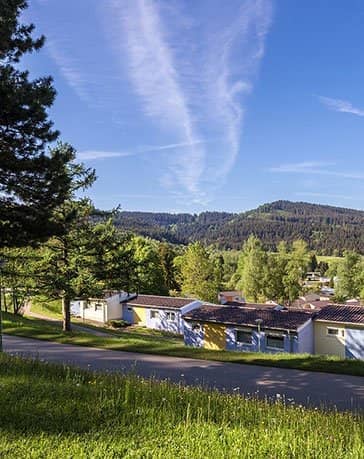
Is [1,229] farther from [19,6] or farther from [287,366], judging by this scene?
[287,366]

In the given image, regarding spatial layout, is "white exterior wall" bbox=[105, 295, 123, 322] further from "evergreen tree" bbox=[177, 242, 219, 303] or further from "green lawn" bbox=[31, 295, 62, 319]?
"evergreen tree" bbox=[177, 242, 219, 303]

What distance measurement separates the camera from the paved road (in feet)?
33.0

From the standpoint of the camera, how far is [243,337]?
26.7 m

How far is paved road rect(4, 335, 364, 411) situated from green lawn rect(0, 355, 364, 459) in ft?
11.0

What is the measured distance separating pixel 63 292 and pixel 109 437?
16.5m

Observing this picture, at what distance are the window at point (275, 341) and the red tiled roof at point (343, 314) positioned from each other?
278 centimetres

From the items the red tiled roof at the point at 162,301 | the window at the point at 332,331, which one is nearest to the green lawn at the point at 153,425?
the window at the point at 332,331

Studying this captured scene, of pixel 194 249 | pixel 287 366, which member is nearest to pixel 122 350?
pixel 287 366

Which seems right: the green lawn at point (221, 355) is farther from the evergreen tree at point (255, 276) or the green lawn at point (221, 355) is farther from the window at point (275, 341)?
the evergreen tree at point (255, 276)

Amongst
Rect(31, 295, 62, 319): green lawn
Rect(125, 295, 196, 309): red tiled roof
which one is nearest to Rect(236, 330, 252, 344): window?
Rect(125, 295, 196, 309): red tiled roof

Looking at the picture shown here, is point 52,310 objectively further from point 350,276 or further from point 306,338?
point 350,276

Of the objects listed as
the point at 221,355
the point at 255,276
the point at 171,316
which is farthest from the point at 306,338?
the point at 255,276

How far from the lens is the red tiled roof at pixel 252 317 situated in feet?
84.0

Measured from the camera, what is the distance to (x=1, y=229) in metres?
10.2
